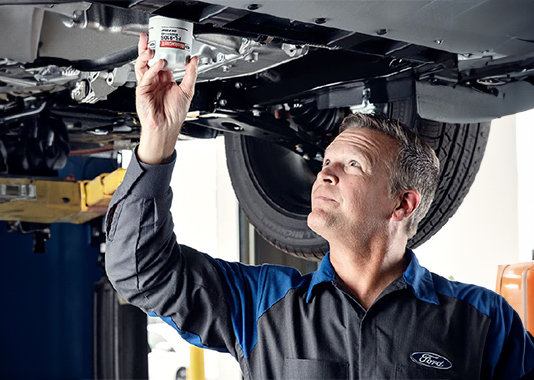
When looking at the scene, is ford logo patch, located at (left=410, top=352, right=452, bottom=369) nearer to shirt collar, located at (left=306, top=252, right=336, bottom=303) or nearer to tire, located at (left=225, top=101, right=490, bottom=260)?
shirt collar, located at (left=306, top=252, right=336, bottom=303)

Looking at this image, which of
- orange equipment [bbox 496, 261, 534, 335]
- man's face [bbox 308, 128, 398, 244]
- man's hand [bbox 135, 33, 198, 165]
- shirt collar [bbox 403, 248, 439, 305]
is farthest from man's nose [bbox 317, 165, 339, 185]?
orange equipment [bbox 496, 261, 534, 335]

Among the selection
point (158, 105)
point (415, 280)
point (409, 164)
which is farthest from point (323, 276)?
point (158, 105)

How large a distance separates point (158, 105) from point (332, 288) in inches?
22.0

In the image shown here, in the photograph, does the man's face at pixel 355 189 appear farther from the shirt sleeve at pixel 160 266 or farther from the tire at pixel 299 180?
the tire at pixel 299 180

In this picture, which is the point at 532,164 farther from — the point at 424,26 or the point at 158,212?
the point at 158,212

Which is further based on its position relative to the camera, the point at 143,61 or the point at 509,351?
the point at 509,351

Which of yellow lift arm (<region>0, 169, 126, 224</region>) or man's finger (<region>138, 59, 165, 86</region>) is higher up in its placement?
man's finger (<region>138, 59, 165, 86</region>)

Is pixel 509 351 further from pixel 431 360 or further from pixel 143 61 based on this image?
pixel 143 61

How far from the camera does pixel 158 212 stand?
4.50ft

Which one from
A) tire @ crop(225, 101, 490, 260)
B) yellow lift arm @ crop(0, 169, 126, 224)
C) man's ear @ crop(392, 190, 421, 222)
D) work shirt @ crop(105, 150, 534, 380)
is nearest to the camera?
work shirt @ crop(105, 150, 534, 380)

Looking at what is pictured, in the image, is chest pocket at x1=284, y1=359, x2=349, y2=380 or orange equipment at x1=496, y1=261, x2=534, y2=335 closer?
chest pocket at x1=284, y1=359, x2=349, y2=380

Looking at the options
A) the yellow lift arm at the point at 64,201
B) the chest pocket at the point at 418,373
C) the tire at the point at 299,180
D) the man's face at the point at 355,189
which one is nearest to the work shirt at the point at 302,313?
the chest pocket at the point at 418,373

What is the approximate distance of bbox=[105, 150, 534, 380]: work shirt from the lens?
1395 millimetres

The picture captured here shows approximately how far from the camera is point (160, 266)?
4.63ft
